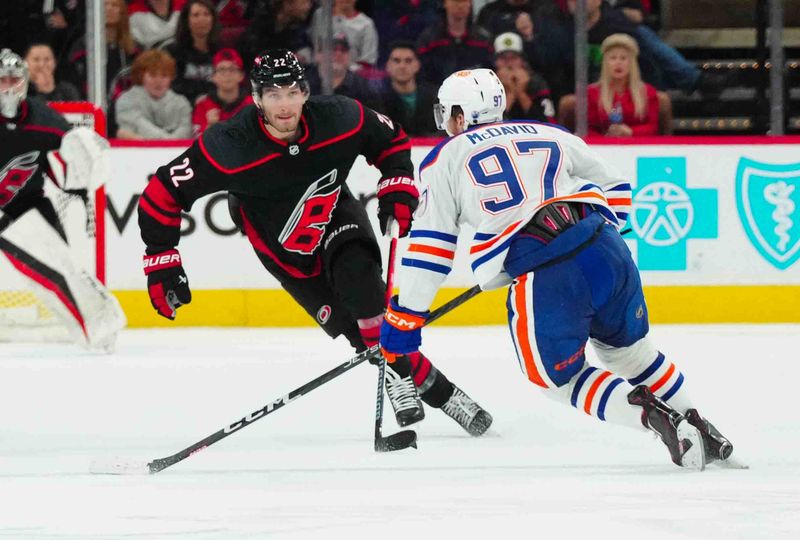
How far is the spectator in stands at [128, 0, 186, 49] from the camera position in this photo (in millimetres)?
7133

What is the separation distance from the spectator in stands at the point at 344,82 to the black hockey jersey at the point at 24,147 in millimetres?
1271

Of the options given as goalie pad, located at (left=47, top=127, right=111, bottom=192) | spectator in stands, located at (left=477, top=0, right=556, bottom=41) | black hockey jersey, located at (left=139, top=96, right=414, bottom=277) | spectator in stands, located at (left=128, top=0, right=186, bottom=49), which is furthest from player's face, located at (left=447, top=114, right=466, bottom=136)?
spectator in stands, located at (left=128, top=0, right=186, bottom=49)

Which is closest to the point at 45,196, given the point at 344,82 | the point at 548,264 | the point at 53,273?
the point at 53,273

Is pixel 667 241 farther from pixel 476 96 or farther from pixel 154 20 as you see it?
pixel 476 96

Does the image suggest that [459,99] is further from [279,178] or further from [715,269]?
[715,269]

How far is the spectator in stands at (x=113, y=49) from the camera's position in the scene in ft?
22.4

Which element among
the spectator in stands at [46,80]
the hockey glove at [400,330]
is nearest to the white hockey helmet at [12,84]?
the spectator in stands at [46,80]

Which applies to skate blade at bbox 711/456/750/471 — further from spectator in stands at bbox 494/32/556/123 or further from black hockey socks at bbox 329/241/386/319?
spectator in stands at bbox 494/32/556/123

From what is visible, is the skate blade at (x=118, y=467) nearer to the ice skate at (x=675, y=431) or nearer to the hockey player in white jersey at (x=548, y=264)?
the hockey player in white jersey at (x=548, y=264)

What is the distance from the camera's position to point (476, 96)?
354cm

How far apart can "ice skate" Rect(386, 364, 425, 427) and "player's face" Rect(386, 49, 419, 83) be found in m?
3.10

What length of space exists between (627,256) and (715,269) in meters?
3.54

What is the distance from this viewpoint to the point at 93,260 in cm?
645

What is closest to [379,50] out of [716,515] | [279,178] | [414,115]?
[414,115]
